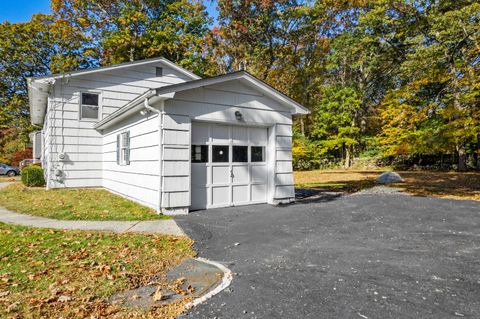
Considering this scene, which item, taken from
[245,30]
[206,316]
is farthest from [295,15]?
[206,316]

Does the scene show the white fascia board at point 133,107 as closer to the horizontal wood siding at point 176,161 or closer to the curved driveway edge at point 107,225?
the horizontal wood siding at point 176,161

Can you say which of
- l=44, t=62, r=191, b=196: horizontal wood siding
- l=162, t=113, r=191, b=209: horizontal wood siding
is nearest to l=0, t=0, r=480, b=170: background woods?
l=44, t=62, r=191, b=196: horizontal wood siding

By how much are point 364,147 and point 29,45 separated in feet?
101

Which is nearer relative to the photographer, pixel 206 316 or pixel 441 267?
pixel 206 316

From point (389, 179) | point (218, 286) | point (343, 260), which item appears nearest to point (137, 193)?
point (218, 286)

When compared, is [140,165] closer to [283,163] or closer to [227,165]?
[227,165]

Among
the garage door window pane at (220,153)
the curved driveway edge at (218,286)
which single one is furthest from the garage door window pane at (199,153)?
the curved driveway edge at (218,286)

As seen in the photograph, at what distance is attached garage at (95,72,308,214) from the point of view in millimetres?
7121

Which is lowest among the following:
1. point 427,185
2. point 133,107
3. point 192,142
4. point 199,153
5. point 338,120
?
point 427,185

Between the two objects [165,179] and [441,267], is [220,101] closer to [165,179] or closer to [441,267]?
[165,179]

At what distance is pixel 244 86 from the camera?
8375mm

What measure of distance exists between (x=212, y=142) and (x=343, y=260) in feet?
15.7

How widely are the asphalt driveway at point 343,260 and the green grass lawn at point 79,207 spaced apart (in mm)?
1492

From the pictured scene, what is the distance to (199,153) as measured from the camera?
7.75 meters
